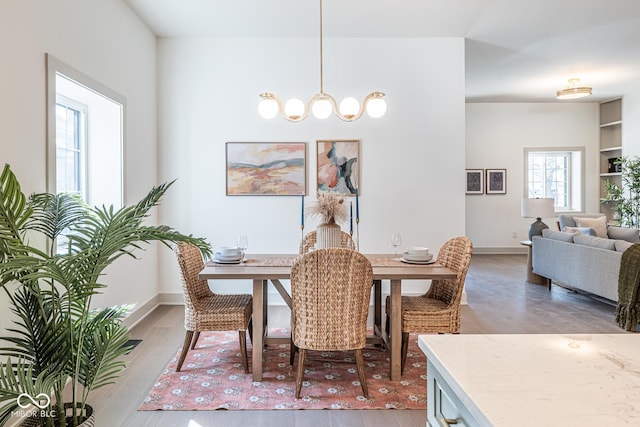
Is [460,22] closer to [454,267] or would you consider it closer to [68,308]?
[454,267]

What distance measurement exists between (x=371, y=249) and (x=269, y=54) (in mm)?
2511

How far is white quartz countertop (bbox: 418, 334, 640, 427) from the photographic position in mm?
705

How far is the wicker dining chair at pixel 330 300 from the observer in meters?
2.33

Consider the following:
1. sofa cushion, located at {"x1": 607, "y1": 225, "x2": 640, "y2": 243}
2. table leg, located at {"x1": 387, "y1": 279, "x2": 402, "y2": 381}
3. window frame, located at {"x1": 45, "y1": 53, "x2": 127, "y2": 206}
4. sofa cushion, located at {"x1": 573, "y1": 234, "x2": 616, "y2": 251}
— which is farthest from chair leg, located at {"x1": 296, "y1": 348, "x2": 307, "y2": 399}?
sofa cushion, located at {"x1": 607, "y1": 225, "x2": 640, "y2": 243}

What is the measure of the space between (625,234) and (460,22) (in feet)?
12.1

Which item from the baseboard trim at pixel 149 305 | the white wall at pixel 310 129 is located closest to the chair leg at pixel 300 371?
the baseboard trim at pixel 149 305

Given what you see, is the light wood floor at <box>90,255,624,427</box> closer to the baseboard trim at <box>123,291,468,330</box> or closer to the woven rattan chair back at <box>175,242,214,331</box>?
the baseboard trim at <box>123,291,468,330</box>

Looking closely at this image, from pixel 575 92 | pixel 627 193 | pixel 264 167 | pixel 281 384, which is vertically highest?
pixel 575 92

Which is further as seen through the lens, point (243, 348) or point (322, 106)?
point (322, 106)

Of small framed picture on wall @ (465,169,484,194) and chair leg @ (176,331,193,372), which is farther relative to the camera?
small framed picture on wall @ (465,169,484,194)

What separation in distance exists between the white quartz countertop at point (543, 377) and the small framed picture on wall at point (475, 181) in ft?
25.9

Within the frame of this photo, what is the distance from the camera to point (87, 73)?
3.09m

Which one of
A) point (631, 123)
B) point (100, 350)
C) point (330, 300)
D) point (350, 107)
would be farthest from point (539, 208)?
point (100, 350)

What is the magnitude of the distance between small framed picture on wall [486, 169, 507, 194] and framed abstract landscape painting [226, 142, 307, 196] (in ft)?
17.8
